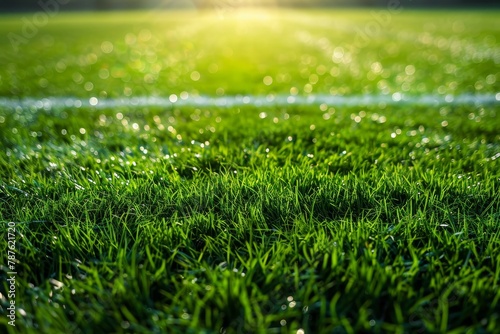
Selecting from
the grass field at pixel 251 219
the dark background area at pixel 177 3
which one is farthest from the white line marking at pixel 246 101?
the dark background area at pixel 177 3

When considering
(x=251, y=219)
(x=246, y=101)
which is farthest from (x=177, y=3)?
(x=251, y=219)

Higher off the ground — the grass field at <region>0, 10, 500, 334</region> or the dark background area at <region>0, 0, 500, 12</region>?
the dark background area at <region>0, 0, 500, 12</region>

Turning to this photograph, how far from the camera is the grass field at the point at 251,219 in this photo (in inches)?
66.4

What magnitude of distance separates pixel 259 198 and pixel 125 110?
288 cm

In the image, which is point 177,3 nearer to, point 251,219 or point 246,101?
point 246,101

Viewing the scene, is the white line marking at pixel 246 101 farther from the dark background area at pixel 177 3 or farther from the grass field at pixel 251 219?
the dark background area at pixel 177 3

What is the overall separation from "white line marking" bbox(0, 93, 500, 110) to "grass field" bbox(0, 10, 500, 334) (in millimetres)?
359

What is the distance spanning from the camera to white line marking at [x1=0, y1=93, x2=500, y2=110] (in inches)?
207

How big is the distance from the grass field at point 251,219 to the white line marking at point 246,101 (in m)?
0.36

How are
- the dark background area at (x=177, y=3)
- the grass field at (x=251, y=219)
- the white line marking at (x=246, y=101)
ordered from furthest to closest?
the dark background area at (x=177, y=3) → the white line marking at (x=246, y=101) → the grass field at (x=251, y=219)

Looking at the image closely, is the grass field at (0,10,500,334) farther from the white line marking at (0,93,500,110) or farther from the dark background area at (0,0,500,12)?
the dark background area at (0,0,500,12)

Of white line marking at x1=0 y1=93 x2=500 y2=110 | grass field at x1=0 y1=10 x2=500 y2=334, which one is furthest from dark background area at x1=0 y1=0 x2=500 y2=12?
grass field at x1=0 y1=10 x2=500 y2=334

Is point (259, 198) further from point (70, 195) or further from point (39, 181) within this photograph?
point (39, 181)

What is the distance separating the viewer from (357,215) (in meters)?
2.38
